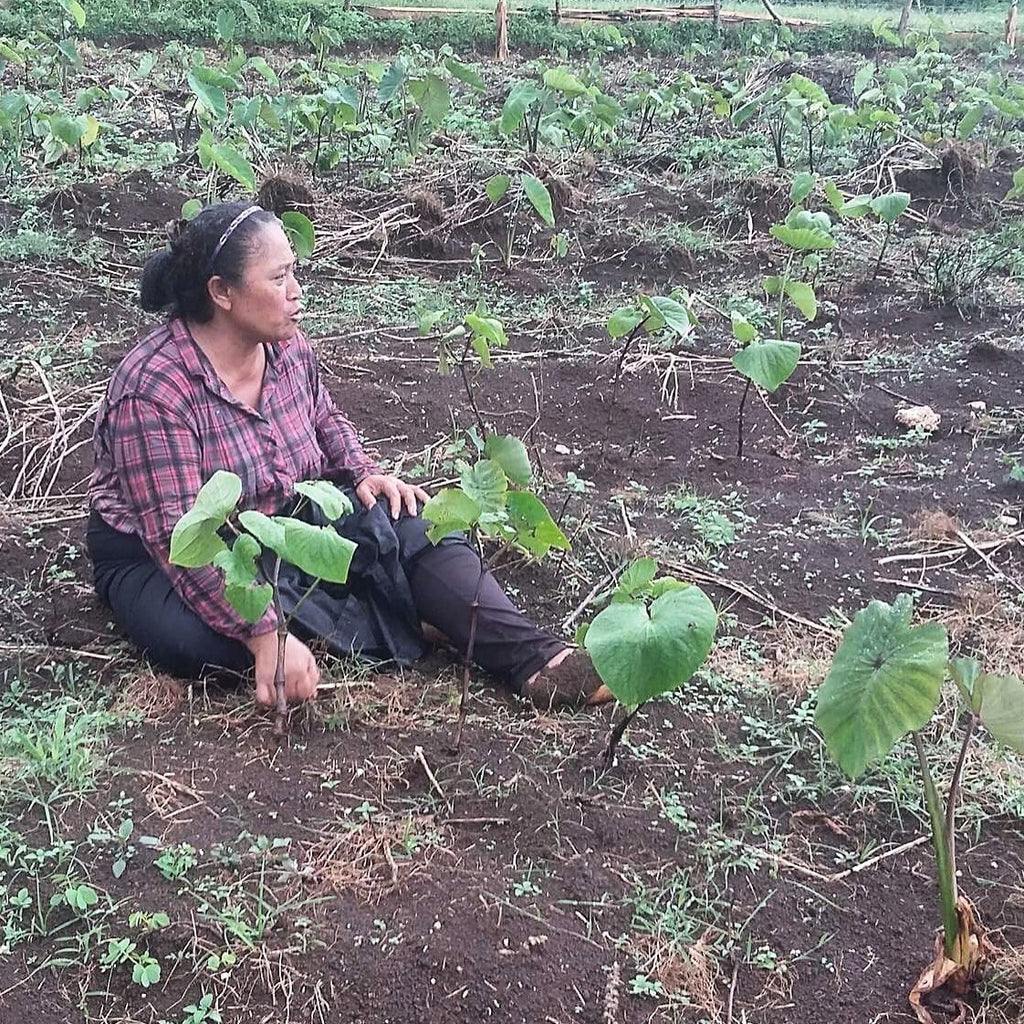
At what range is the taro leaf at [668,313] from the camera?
9.84 feet

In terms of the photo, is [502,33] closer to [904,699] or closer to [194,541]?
[194,541]

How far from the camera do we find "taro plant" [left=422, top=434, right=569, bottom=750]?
81.0 inches

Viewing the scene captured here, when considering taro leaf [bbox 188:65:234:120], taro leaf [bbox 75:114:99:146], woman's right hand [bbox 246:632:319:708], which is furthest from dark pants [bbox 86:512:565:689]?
taro leaf [bbox 188:65:234:120]

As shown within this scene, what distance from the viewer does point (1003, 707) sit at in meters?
1.46

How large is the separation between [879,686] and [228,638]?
132 centimetres

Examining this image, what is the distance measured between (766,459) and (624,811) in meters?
1.77

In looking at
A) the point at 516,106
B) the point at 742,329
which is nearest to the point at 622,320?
the point at 742,329

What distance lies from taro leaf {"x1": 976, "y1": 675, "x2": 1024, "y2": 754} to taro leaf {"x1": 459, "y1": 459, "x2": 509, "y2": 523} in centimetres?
94

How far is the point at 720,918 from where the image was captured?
183 cm

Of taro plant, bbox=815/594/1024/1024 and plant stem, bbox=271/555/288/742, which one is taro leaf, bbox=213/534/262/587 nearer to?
plant stem, bbox=271/555/288/742

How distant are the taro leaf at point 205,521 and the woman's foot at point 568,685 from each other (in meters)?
0.75

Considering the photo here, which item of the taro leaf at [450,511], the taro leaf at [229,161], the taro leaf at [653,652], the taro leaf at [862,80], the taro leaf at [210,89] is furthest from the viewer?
the taro leaf at [862,80]

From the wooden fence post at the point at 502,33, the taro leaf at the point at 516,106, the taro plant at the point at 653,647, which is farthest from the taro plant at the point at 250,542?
the wooden fence post at the point at 502,33

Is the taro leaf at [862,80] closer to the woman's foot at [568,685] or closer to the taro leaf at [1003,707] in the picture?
the woman's foot at [568,685]
